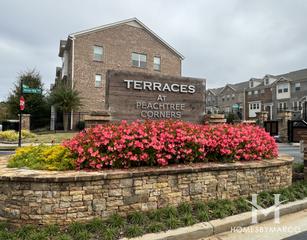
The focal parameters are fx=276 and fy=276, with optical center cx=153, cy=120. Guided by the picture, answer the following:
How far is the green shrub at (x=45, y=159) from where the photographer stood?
185 inches

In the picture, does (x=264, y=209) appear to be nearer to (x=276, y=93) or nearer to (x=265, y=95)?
(x=276, y=93)

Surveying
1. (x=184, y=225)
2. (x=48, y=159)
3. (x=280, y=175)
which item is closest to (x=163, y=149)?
(x=184, y=225)

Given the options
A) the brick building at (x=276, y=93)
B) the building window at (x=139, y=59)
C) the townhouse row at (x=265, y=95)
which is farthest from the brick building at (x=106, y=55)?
the brick building at (x=276, y=93)

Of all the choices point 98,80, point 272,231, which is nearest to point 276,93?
point 98,80

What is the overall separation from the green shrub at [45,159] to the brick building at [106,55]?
771 inches

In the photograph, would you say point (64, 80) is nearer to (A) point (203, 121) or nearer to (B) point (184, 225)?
(A) point (203, 121)

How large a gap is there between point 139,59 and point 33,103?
36.9 feet

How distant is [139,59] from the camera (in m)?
28.2

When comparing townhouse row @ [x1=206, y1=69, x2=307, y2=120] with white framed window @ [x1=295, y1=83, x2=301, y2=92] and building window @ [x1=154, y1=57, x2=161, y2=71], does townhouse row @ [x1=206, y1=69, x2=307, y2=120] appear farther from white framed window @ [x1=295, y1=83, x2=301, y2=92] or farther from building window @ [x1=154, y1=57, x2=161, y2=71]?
building window @ [x1=154, y1=57, x2=161, y2=71]

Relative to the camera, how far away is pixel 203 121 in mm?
7844

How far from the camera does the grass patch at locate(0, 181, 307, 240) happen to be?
3652 millimetres

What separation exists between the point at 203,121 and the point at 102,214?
4.50 m

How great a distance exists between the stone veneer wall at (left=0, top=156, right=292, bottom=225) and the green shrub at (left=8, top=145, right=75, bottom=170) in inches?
13.0

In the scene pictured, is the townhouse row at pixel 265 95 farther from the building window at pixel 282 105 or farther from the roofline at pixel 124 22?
the roofline at pixel 124 22
